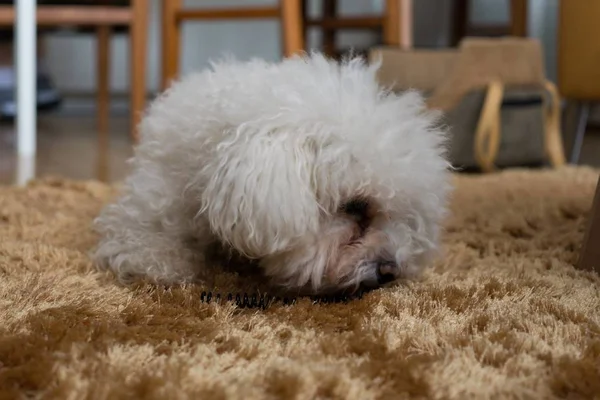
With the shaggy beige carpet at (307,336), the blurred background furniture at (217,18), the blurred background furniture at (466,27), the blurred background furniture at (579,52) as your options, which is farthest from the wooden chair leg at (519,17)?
the shaggy beige carpet at (307,336)

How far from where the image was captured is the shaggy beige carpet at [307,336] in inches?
25.2

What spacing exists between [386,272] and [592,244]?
328mm

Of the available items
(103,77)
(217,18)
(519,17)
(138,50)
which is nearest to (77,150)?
(138,50)

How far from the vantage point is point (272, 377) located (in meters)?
0.65

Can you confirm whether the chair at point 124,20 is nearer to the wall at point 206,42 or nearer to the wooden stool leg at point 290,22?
the wooden stool leg at point 290,22

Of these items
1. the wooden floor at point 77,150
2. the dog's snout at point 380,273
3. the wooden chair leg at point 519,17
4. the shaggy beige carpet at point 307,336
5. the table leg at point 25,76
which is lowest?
the shaggy beige carpet at point 307,336

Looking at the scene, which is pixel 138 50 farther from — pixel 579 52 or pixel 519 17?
pixel 519 17

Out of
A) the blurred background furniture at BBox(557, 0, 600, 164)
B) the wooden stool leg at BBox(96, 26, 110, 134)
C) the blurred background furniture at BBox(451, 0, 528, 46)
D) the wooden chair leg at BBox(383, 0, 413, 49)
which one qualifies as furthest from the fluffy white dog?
the blurred background furniture at BBox(451, 0, 528, 46)

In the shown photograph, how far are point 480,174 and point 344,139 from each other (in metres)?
1.25

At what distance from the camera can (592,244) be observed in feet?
3.45

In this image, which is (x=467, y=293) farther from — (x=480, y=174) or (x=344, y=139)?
(x=480, y=174)

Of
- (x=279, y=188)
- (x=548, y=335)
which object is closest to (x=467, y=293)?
(x=548, y=335)

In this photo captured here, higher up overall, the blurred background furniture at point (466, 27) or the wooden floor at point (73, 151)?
the blurred background furniture at point (466, 27)

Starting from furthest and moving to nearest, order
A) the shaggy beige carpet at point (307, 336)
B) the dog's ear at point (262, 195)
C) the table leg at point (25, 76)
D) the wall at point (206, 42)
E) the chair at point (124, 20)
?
the wall at point (206, 42) → the chair at point (124, 20) → the table leg at point (25, 76) → the dog's ear at point (262, 195) → the shaggy beige carpet at point (307, 336)
